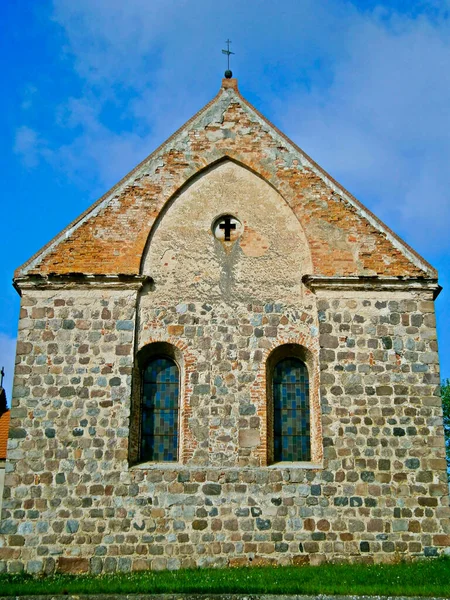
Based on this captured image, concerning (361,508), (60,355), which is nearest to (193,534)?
(361,508)

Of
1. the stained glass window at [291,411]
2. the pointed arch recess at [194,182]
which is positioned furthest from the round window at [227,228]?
the stained glass window at [291,411]

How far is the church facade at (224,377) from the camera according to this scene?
12.7 m

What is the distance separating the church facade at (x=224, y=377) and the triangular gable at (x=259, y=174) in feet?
0.14

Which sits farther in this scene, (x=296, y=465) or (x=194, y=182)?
(x=194, y=182)

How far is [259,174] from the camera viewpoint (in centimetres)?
→ 1509

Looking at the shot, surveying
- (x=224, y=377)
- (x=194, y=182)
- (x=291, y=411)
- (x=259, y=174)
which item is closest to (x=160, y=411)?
(x=224, y=377)

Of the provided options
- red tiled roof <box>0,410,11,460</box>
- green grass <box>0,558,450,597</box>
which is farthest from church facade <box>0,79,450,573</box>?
red tiled roof <box>0,410,11,460</box>

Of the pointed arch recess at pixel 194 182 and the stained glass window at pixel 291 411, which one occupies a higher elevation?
the pointed arch recess at pixel 194 182

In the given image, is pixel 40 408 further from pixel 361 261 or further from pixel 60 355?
pixel 361 261

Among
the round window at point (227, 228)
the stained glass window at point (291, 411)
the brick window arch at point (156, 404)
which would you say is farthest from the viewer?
the round window at point (227, 228)

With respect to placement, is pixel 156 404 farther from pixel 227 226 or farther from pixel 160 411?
pixel 227 226

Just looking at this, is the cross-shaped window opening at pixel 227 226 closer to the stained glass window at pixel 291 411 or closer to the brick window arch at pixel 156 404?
the brick window arch at pixel 156 404

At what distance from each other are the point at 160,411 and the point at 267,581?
425 centimetres

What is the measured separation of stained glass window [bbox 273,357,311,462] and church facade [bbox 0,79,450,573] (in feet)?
0.13
